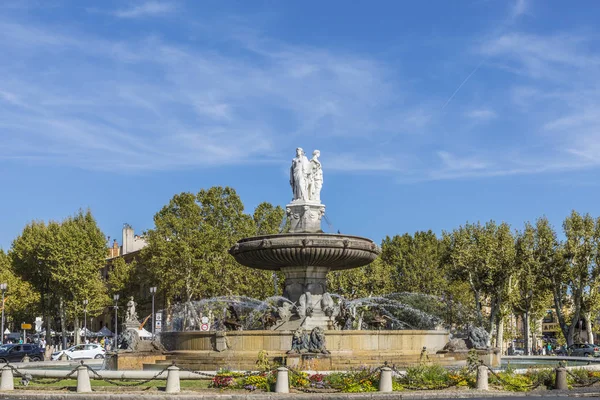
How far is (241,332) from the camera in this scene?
70.3 ft

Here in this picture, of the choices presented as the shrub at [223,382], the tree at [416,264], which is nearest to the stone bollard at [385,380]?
the shrub at [223,382]

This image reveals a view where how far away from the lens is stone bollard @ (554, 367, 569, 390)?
16616 millimetres

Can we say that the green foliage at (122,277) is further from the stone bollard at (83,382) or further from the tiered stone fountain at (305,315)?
the stone bollard at (83,382)

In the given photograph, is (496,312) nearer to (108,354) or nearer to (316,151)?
(316,151)

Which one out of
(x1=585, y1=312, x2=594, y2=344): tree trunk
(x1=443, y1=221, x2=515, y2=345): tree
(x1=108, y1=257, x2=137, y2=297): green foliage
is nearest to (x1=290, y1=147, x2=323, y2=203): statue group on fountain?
(x1=443, y1=221, x2=515, y2=345): tree

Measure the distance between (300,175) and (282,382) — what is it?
12.3 metres

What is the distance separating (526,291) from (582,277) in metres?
3.51

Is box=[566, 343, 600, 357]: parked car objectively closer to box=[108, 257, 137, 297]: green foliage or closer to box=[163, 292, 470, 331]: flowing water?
box=[163, 292, 470, 331]: flowing water

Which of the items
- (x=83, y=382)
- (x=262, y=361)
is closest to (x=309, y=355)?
(x=262, y=361)

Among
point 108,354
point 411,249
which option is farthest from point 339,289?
point 108,354

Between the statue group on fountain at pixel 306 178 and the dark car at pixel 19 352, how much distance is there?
1909 centimetres

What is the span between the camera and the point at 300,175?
27297 millimetres

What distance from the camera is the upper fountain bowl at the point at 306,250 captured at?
24.4 m

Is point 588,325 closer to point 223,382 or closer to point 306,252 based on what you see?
point 306,252
